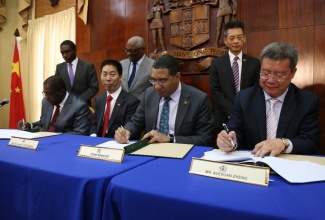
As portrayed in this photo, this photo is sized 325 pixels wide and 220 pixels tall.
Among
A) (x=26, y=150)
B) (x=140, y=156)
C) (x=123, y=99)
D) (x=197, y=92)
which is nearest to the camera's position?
(x=140, y=156)

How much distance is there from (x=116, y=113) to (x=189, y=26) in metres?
2.12

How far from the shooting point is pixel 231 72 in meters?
2.97

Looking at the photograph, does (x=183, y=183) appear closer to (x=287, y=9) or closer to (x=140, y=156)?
(x=140, y=156)

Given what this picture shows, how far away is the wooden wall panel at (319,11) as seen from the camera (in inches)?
130

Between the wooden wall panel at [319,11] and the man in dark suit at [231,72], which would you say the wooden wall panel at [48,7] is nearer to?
the man in dark suit at [231,72]

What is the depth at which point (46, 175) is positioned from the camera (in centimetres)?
117

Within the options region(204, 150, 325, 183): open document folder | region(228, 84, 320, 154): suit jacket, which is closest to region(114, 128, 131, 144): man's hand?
region(204, 150, 325, 183): open document folder

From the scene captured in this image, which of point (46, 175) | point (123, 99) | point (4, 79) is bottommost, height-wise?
point (46, 175)

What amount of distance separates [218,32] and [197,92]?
6.45ft

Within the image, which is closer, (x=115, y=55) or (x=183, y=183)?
(x=183, y=183)

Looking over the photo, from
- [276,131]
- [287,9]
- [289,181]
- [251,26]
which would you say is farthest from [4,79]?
[289,181]

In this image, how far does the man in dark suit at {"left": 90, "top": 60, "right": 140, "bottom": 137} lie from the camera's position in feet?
8.72

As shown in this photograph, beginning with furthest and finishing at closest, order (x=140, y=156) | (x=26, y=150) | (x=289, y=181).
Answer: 1. (x=26, y=150)
2. (x=140, y=156)
3. (x=289, y=181)

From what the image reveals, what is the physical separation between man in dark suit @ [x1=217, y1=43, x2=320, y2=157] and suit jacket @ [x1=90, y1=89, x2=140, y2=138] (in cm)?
116
